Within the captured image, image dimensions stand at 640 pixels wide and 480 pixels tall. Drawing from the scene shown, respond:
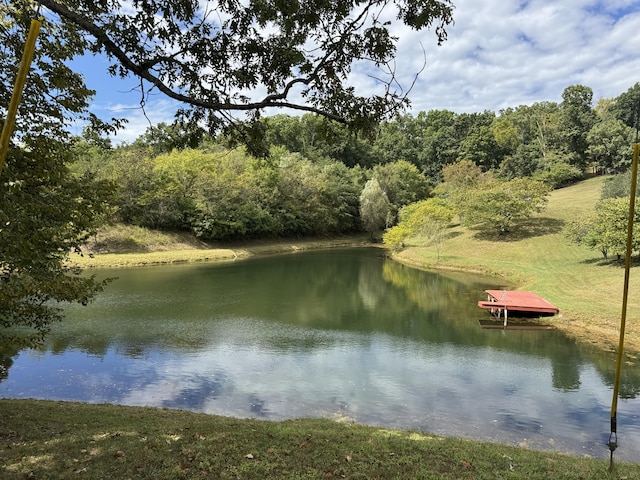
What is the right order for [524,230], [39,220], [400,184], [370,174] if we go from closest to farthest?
[39,220], [524,230], [400,184], [370,174]

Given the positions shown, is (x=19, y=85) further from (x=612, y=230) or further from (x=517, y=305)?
(x=612, y=230)

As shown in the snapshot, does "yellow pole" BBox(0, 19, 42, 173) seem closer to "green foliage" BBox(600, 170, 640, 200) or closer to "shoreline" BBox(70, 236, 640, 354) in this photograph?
"shoreline" BBox(70, 236, 640, 354)

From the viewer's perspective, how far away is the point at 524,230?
1625 inches

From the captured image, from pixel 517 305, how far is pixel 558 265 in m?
13.3

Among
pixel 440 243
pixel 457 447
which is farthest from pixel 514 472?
pixel 440 243

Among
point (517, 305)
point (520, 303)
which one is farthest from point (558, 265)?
point (517, 305)

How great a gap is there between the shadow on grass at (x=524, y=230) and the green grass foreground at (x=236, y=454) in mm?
36428

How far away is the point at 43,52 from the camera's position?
663 centimetres

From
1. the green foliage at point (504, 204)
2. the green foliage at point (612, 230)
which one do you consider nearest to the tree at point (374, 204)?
the green foliage at point (504, 204)

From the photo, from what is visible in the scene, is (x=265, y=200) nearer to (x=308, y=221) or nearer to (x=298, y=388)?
(x=308, y=221)

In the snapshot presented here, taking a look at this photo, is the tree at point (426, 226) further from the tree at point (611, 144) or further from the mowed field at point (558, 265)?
the tree at point (611, 144)

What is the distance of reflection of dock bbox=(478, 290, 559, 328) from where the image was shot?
1900cm

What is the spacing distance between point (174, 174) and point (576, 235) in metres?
38.0

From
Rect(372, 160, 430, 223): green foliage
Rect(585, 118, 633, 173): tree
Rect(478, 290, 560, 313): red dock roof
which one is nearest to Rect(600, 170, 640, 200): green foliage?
Rect(585, 118, 633, 173): tree
